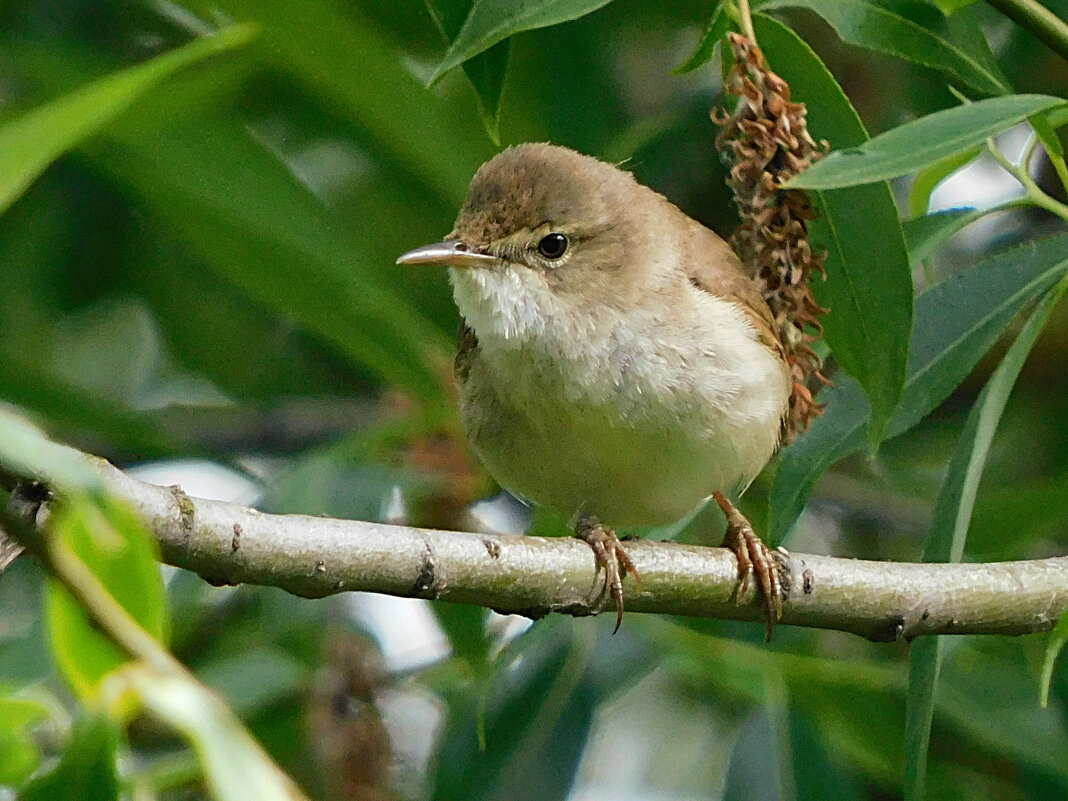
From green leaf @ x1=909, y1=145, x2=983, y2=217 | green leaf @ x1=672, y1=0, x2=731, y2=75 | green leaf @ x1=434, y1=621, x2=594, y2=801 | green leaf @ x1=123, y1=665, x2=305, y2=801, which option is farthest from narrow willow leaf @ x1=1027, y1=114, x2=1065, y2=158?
green leaf @ x1=123, y1=665, x2=305, y2=801

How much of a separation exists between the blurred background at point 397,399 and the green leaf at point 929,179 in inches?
38.1

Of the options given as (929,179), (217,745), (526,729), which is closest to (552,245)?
(929,179)

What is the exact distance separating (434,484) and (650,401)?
84 cm

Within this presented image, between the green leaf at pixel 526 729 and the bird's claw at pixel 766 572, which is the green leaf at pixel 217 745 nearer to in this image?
the bird's claw at pixel 766 572

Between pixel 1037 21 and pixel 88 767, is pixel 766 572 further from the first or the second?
pixel 88 767

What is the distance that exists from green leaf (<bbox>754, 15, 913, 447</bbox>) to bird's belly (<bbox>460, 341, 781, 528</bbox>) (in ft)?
1.14

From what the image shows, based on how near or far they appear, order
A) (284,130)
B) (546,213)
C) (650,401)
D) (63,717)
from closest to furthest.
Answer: (63,717) → (650,401) → (546,213) → (284,130)

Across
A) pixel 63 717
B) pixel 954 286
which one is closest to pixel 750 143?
pixel 954 286

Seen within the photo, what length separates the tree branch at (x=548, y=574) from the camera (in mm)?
1606

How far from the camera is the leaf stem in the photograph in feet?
6.44

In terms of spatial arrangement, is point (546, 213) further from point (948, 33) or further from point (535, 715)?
point (535, 715)

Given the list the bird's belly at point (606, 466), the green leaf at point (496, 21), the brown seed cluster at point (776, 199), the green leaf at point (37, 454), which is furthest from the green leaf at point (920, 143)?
the green leaf at point (37, 454)

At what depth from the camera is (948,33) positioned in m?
2.20

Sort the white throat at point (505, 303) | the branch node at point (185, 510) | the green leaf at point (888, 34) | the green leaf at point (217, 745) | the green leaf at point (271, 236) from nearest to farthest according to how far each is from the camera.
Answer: the green leaf at point (217, 745) → the branch node at point (185, 510) → the green leaf at point (888, 34) → the white throat at point (505, 303) → the green leaf at point (271, 236)
